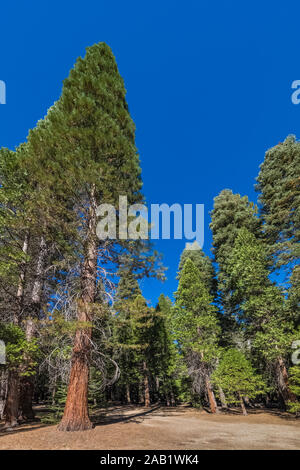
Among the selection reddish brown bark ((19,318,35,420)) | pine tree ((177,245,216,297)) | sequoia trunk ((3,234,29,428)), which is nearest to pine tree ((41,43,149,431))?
sequoia trunk ((3,234,29,428))

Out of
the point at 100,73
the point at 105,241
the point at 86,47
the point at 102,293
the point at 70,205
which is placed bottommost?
the point at 102,293

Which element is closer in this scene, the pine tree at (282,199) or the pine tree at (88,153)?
the pine tree at (88,153)

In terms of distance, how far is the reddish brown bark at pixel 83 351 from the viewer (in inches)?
254

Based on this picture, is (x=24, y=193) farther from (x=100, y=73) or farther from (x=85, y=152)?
(x=100, y=73)

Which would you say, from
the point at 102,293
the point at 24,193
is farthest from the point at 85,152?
the point at 102,293

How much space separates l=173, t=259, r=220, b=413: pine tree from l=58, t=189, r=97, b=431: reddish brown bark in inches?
392

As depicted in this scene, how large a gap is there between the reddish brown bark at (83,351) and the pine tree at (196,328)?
32.7ft

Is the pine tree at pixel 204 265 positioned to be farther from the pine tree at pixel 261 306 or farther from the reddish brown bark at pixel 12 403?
the reddish brown bark at pixel 12 403

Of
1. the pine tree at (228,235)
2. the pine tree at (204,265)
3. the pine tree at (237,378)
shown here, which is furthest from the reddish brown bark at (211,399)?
the pine tree at (204,265)

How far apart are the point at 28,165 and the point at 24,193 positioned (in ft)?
6.34

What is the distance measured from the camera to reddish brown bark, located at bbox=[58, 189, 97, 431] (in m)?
6.45

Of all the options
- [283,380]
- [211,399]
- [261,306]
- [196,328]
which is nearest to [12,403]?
[196,328]

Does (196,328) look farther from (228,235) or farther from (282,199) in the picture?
(282,199)
